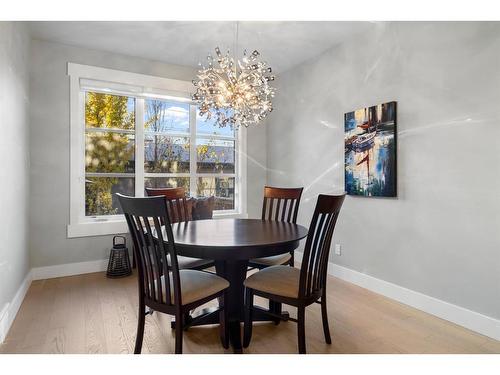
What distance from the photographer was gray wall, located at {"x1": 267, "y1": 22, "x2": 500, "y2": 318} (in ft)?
7.38

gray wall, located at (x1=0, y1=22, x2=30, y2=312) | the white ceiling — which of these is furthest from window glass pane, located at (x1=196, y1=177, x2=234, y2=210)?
gray wall, located at (x1=0, y1=22, x2=30, y2=312)

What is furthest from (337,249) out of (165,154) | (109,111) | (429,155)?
(109,111)

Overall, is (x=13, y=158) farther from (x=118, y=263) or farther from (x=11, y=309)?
(x=118, y=263)

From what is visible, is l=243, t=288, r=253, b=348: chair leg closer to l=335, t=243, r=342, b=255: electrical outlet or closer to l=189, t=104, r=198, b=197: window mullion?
l=335, t=243, r=342, b=255: electrical outlet

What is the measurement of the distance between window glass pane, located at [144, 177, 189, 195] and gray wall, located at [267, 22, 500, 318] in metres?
1.86

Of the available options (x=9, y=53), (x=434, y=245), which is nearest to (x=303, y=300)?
(x=434, y=245)

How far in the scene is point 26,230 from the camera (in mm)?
3145

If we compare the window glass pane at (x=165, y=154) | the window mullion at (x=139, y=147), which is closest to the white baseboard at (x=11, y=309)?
the window mullion at (x=139, y=147)

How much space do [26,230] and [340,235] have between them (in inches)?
131

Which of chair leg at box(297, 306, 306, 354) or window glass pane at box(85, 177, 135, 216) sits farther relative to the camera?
window glass pane at box(85, 177, 135, 216)

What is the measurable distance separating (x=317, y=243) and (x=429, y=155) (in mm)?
1443

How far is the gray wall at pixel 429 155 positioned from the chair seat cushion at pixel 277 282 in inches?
51.4
